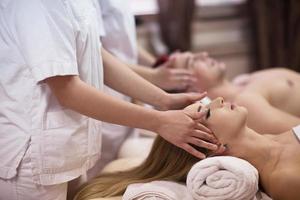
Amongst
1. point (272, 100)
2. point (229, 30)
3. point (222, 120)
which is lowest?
point (272, 100)

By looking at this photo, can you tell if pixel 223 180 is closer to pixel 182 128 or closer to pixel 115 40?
pixel 182 128

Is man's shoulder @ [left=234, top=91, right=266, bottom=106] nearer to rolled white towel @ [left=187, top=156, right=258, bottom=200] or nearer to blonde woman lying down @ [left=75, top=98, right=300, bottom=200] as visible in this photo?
blonde woman lying down @ [left=75, top=98, right=300, bottom=200]

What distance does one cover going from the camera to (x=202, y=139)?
1.38 m

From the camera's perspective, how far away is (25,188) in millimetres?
1355

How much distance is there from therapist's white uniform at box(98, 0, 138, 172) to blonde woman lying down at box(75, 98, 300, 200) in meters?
0.44

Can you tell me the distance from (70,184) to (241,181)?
61cm

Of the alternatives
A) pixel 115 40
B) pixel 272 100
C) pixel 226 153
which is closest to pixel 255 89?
pixel 272 100

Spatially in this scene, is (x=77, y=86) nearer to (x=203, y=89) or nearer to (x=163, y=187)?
(x=163, y=187)

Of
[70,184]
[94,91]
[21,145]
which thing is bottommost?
[70,184]

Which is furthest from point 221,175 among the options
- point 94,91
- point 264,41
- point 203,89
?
point 264,41

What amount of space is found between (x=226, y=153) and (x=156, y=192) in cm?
28

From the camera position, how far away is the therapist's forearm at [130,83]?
1560 mm

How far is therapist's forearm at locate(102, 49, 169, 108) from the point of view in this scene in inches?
61.4

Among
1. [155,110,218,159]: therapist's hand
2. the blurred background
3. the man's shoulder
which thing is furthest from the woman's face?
the blurred background
